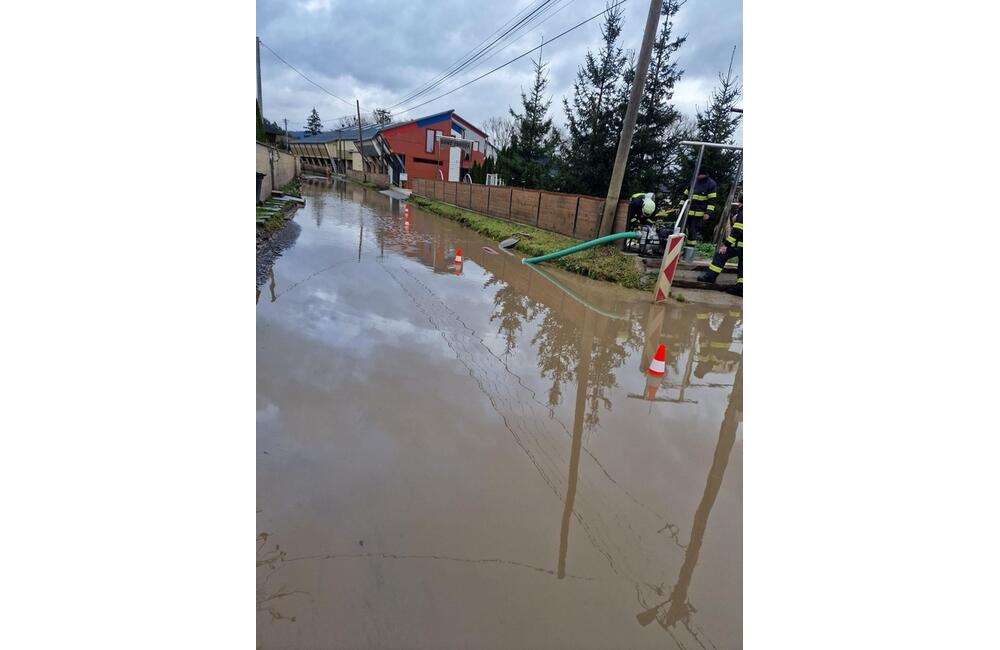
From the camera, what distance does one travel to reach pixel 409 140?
3925cm

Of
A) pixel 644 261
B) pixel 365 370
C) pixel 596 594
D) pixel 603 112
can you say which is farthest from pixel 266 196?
pixel 596 594

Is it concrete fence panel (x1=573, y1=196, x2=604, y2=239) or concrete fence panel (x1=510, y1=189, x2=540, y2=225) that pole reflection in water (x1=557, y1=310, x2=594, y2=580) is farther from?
concrete fence panel (x1=510, y1=189, x2=540, y2=225)

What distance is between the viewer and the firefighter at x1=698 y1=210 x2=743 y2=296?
7.97m

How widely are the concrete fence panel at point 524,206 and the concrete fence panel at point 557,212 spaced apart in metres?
0.50

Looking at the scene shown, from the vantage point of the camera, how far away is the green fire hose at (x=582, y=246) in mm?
9232

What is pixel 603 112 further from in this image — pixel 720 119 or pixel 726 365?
pixel 726 365

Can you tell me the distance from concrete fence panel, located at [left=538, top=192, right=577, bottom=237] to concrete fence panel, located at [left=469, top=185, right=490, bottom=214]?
5603mm

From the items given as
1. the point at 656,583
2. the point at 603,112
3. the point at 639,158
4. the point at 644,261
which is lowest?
the point at 656,583

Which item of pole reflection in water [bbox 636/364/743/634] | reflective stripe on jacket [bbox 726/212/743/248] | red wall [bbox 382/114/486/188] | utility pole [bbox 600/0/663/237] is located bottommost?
pole reflection in water [bbox 636/364/743/634]

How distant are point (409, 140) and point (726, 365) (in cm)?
3953

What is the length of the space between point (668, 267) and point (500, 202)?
37.5 feet

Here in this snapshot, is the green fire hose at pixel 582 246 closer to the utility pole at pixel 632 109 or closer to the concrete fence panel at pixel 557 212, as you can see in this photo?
the utility pole at pixel 632 109

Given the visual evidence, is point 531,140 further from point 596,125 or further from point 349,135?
point 349,135

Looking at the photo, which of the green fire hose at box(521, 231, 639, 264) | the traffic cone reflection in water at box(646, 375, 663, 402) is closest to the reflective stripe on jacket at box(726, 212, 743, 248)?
the green fire hose at box(521, 231, 639, 264)
